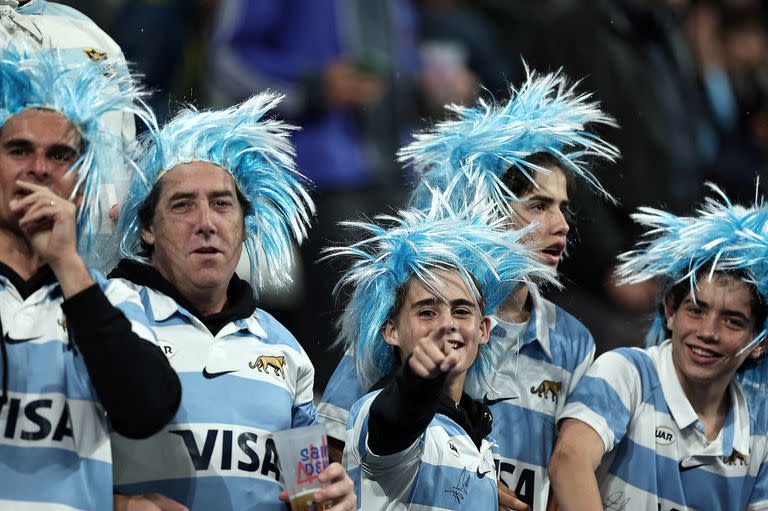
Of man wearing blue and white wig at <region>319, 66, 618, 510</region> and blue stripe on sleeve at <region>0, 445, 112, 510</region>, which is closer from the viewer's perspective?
blue stripe on sleeve at <region>0, 445, 112, 510</region>

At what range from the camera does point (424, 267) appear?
322 centimetres

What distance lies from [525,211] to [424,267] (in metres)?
0.64

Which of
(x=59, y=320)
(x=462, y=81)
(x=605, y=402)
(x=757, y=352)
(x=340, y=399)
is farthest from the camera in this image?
(x=462, y=81)

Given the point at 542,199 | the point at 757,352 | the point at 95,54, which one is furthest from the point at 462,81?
the point at 95,54

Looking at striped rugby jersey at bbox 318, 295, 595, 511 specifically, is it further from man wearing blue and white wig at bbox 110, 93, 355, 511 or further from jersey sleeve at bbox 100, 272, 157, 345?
jersey sleeve at bbox 100, 272, 157, 345

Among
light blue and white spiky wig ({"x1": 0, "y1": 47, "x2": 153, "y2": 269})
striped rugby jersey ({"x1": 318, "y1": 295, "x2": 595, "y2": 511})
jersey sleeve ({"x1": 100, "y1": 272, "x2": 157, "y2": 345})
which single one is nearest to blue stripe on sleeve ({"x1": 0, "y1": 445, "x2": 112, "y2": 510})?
jersey sleeve ({"x1": 100, "y1": 272, "x2": 157, "y2": 345})

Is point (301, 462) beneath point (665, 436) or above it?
beneath

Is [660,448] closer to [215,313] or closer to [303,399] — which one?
[303,399]

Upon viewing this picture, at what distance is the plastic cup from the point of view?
8.68 ft

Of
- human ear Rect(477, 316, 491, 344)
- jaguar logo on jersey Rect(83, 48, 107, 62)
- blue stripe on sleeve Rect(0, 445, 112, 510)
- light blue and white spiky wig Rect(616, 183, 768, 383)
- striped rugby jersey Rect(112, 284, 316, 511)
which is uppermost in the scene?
light blue and white spiky wig Rect(616, 183, 768, 383)

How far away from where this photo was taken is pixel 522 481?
3672mm

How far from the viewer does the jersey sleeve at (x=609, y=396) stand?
11.6 ft

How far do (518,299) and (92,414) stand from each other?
1.50 m
